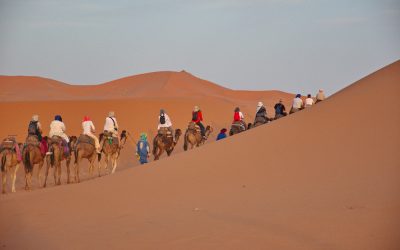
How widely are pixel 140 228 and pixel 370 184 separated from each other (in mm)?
4196

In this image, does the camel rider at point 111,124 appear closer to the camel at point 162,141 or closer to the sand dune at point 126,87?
the camel at point 162,141

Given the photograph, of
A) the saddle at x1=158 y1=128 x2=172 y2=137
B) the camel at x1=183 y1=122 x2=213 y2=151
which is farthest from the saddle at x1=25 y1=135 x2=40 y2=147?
the camel at x1=183 y1=122 x2=213 y2=151

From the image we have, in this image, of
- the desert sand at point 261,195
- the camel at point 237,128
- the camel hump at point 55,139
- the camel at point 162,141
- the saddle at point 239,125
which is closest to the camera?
the desert sand at point 261,195

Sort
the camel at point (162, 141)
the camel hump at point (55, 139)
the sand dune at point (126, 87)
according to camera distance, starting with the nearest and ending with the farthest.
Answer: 1. the camel hump at point (55, 139)
2. the camel at point (162, 141)
3. the sand dune at point (126, 87)

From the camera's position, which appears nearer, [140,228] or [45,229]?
[140,228]

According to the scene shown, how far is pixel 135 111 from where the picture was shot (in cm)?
5531

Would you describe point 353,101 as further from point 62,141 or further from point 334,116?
point 62,141

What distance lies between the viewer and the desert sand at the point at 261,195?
1076cm

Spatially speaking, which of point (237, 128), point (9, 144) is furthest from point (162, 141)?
point (9, 144)

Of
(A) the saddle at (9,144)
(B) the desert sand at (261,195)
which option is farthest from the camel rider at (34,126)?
(B) the desert sand at (261,195)

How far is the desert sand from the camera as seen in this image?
10758mm

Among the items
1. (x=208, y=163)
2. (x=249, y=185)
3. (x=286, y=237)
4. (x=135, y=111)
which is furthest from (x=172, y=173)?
(x=135, y=111)

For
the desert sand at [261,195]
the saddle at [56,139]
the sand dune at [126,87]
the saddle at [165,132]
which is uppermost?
the sand dune at [126,87]

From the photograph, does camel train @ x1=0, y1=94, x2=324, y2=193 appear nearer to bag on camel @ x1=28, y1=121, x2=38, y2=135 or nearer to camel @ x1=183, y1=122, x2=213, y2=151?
camel @ x1=183, y1=122, x2=213, y2=151
